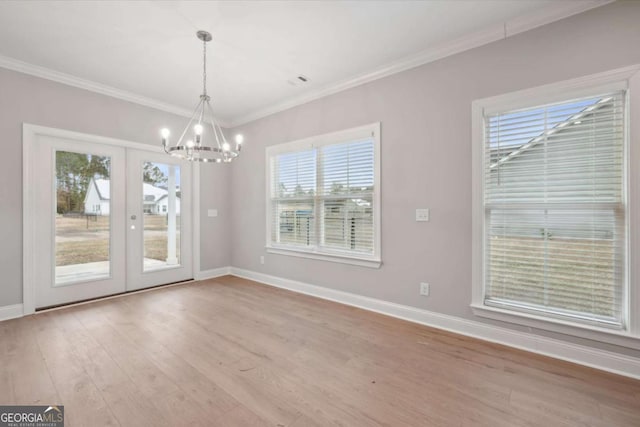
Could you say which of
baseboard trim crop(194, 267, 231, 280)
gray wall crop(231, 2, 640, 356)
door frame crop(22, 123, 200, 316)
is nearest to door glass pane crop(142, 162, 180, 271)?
baseboard trim crop(194, 267, 231, 280)

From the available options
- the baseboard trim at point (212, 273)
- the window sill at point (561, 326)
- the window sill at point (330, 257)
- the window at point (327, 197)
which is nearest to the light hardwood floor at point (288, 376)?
the window sill at point (561, 326)

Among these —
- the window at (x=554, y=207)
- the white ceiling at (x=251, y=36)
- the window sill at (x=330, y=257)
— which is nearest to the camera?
the window at (x=554, y=207)

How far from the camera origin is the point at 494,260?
2596 millimetres

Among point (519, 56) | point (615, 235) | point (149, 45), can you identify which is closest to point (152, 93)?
point (149, 45)

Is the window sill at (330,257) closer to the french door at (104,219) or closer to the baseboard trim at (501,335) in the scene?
the baseboard trim at (501,335)

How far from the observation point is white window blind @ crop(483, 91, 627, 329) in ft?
6.97

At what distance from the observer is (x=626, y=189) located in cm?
205

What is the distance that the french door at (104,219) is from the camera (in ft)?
10.9

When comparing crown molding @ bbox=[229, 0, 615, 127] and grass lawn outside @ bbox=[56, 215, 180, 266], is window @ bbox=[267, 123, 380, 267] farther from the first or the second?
grass lawn outside @ bbox=[56, 215, 180, 266]

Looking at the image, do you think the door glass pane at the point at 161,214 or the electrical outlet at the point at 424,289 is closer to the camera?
the electrical outlet at the point at 424,289

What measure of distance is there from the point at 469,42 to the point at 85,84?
4519 millimetres

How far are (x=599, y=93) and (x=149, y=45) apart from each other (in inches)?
158

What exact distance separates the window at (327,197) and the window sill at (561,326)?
46.5 inches

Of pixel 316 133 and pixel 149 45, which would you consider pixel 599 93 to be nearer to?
pixel 316 133
